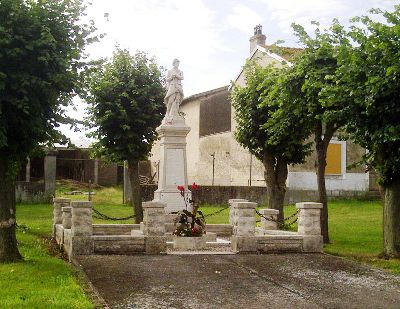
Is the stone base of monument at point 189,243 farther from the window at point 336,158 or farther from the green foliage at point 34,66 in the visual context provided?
the window at point 336,158

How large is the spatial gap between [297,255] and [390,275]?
9.22 feet

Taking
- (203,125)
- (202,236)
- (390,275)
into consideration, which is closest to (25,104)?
(202,236)

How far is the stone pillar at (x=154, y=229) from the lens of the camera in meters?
12.9

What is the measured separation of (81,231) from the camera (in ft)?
40.9

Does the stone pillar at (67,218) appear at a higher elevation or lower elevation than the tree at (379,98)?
lower

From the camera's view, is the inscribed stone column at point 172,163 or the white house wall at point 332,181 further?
the white house wall at point 332,181

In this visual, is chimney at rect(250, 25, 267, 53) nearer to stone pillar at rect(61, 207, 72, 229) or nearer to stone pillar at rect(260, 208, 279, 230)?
stone pillar at rect(260, 208, 279, 230)

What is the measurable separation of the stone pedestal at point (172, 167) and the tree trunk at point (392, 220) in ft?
18.8

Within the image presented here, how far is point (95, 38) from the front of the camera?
1155cm

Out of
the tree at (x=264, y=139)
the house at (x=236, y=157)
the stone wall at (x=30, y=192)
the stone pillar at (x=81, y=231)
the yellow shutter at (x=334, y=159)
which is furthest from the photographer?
the yellow shutter at (x=334, y=159)

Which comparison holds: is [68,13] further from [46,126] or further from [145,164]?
[145,164]

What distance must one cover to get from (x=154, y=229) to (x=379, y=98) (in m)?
5.68

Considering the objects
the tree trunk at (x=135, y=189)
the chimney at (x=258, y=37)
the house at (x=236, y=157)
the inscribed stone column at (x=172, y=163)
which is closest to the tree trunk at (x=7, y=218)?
the inscribed stone column at (x=172, y=163)

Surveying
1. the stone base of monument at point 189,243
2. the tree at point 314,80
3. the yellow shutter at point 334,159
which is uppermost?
the tree at point 314,80
